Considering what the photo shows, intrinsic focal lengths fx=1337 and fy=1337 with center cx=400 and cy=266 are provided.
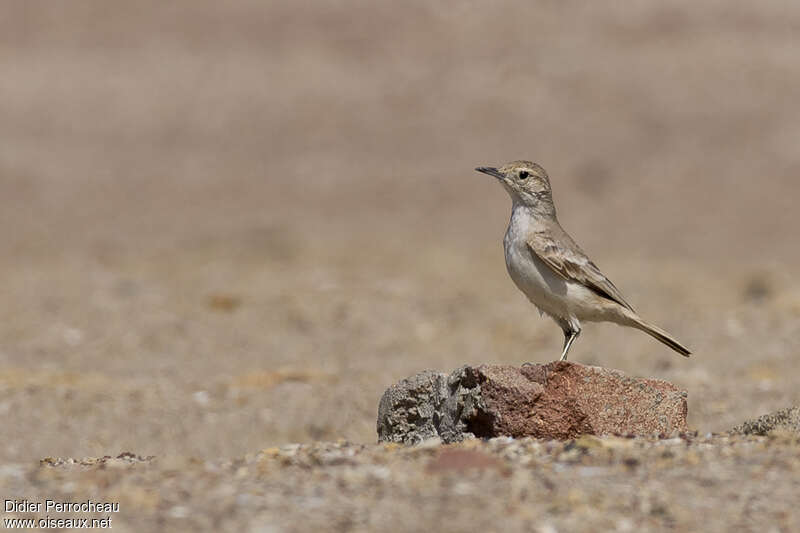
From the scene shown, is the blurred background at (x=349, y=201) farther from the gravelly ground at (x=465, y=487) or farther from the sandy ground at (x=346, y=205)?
the gravelly ground at (x=465, y=487)

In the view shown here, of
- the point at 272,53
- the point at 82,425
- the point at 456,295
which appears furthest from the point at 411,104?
the point at 82,425

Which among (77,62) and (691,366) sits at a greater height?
(77,62)

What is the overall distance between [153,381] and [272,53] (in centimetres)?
2666

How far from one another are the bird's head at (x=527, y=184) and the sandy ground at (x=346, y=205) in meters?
3.02

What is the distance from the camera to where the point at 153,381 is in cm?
1384

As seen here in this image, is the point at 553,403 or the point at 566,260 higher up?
the point at 566,260

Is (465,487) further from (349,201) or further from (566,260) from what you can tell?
(349,201)

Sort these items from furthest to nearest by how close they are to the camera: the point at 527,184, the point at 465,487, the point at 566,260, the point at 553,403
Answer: the point at 527,184
the point at 566,260
the point at 553,403
the point at 465,487

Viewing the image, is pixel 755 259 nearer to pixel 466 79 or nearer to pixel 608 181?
pixel 608 181

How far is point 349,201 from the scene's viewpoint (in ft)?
102

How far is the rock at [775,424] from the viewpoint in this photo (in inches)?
295

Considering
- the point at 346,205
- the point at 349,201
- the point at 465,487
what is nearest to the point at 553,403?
the point at 465,487

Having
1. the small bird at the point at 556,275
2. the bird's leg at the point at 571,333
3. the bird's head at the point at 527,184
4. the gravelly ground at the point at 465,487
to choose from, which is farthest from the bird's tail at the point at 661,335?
the gravelly ground at the point at 465,487

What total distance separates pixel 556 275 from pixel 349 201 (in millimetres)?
22833
